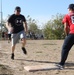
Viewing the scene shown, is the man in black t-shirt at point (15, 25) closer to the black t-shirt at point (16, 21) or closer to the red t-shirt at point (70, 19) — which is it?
the black t-shirt at point (16, 21)

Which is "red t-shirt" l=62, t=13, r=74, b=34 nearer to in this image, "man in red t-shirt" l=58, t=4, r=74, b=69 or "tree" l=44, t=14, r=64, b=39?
"man in red t-shirt" l=58, t=4, r=74, b=69

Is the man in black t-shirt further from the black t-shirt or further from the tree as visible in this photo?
the tree

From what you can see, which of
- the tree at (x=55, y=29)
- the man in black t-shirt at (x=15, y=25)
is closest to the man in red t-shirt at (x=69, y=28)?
the man in black t-shirt at (x=15, y=25)

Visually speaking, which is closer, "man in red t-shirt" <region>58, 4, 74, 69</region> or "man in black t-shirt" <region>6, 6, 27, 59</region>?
"man in red t-shirt" <region>58, 4, 74, 69</region>

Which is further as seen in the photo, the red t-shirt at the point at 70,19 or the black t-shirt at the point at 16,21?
the black t-shirt at the point at 16,21

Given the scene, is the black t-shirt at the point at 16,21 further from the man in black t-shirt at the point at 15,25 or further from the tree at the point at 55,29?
the tree at the point at 55,29

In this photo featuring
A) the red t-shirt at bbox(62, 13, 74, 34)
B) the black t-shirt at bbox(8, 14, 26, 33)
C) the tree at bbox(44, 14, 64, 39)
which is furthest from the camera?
the tree at bbox(44, 14, 64, 39)

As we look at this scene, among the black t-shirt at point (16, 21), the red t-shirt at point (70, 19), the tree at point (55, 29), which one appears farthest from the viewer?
the tree at point (55, 29)

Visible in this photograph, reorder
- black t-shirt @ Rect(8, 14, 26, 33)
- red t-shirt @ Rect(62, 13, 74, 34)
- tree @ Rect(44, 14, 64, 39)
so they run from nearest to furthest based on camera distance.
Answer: red t-shirt @ Rect(62, 13, 74, 34)
black t-shirt @ Rect(8, 14, 26, 33)
tree @ Rect(44, 14, 64, 39)

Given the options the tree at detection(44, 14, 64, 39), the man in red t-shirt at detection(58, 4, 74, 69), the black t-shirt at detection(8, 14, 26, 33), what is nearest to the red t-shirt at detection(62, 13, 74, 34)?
Result: the man in red t-shirt at detection(58, 4, 74, 69)

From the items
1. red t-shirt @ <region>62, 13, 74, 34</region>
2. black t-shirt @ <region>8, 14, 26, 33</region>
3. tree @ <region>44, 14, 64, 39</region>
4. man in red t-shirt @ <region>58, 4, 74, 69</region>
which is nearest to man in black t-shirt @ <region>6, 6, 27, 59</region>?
black t-shirt @ <region>8, 14, 26, 33</region>

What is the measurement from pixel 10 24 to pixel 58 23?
55656mm

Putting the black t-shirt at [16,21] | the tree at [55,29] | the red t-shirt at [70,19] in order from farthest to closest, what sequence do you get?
the tree at [55,29] → the black t-shirt at [16,21] → the red t-shirt at [70,19]

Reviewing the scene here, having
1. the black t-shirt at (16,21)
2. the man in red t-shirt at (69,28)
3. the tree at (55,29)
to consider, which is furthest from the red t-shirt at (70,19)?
the tree at (55,29)
